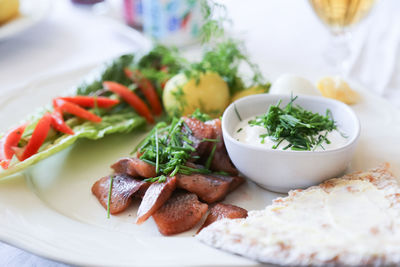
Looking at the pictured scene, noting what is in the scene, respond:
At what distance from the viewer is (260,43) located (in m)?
4.84

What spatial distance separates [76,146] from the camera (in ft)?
10.3

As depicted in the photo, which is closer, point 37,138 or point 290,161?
point 290,161

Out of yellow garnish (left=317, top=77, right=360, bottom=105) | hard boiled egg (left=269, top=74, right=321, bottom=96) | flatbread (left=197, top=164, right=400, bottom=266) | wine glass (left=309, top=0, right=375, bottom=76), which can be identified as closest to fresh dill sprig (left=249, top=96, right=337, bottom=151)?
flatbread (left=197, top=164, right=400, bottom=266)

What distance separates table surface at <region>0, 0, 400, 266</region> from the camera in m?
3.97

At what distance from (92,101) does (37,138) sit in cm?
59

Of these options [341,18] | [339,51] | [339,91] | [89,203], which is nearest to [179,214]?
[89,203]

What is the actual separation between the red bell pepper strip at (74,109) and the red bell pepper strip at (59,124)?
0.08 meters

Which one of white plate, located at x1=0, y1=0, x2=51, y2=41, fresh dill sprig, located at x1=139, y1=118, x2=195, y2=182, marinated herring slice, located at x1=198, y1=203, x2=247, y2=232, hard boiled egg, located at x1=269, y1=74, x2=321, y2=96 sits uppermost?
white plate, located at x1=0, y1=0, x2=51, y2=41

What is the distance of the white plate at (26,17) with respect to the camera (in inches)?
167

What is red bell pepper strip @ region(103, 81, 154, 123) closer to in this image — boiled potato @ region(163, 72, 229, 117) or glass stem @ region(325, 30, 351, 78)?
boiled potato @ region(163, 72, 229, 117)

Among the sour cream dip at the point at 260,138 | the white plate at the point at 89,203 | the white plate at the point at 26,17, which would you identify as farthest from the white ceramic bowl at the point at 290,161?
the white plate at the point at 26,17

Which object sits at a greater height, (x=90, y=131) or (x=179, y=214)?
(x=90, y=131)

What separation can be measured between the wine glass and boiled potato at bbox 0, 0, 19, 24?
9.28 ft

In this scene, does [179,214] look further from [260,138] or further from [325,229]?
[325,229]
